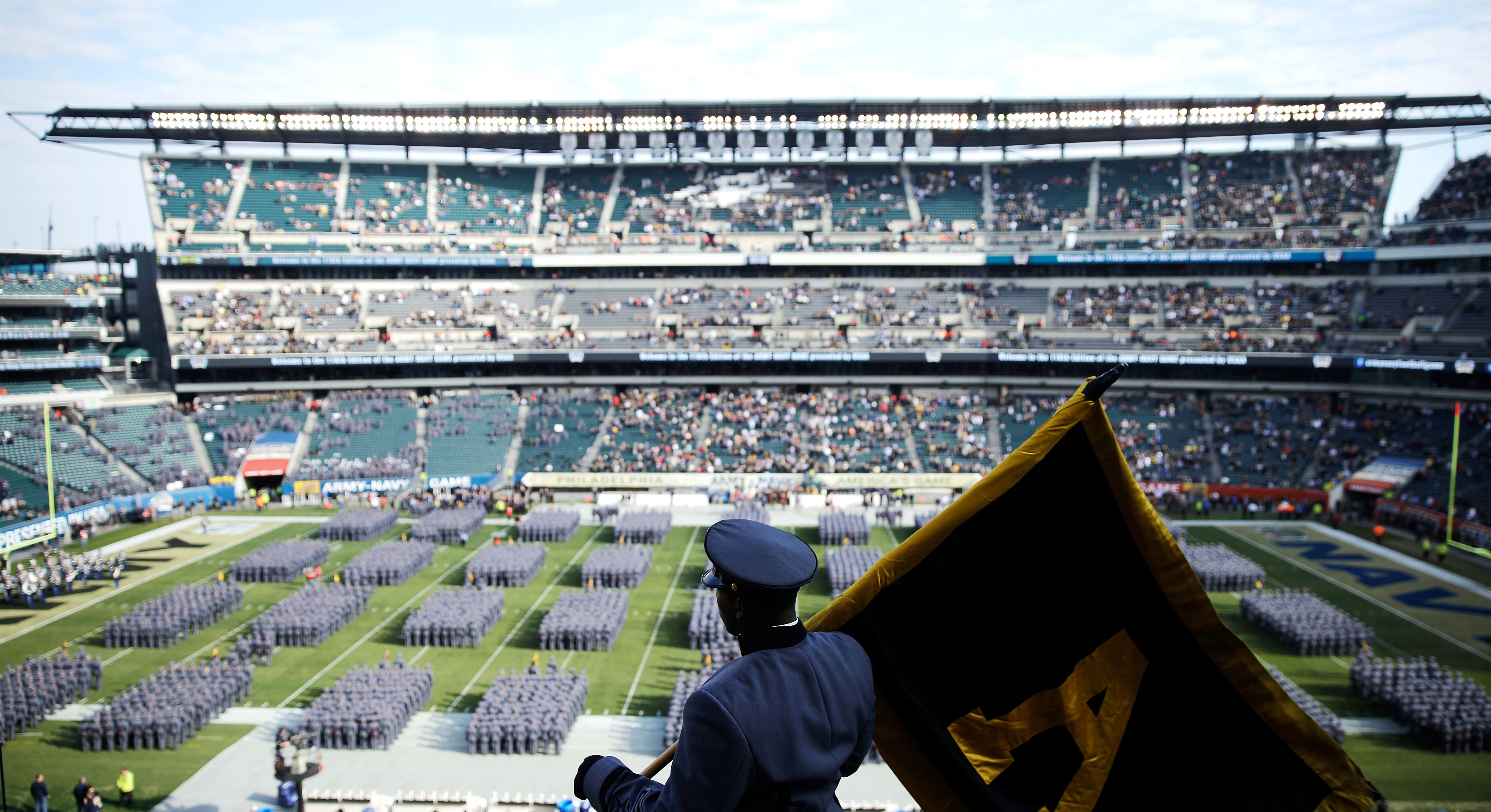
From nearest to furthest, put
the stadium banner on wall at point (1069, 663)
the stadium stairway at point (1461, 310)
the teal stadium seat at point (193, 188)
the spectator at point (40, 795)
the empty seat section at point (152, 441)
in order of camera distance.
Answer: the stadium banner on wall at point (1069, 663) < the spectator at point (40, 795) < the empty seat section at point (152, 441) < the stadium stairway at point (1461, 310) < the teal stadium seat at point (193, 188)

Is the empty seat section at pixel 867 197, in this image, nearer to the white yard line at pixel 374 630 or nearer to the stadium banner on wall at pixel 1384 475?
the stadium banner on wall at pixel 1384 475

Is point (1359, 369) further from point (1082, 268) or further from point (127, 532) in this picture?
point (127, 532)

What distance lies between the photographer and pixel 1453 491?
30344 millimetres

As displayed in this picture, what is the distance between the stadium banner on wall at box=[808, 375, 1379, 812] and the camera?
275 centimetres

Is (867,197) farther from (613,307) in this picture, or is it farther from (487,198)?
(487,198)

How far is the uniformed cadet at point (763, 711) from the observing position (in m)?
2.16

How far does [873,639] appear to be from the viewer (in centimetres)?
313

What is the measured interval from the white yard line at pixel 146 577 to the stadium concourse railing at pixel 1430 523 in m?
44.8

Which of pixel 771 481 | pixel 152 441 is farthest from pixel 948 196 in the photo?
pixel 152 441

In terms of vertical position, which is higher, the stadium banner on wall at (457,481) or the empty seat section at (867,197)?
the empty seat section at (867,197)

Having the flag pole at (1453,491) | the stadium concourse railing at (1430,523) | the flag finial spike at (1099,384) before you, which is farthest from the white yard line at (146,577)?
the stadium concourse railing at (1430,523)

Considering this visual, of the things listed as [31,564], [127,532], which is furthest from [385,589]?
[127,532]

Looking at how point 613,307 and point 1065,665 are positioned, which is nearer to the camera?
point 1065,665

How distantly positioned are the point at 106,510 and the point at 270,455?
6.95m
